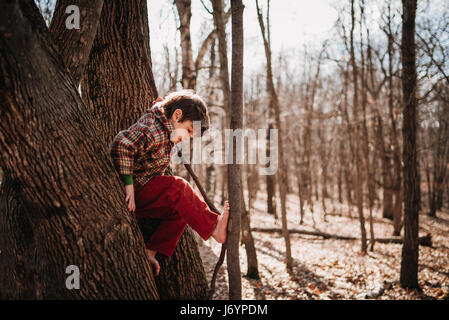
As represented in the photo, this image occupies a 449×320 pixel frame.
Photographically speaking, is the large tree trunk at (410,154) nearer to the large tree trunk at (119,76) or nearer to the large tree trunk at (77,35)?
the large tree trunk at (119,76)

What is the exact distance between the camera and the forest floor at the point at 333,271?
218 inches

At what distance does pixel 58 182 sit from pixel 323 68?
17409 millimetres

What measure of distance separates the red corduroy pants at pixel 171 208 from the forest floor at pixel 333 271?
12.8 feet

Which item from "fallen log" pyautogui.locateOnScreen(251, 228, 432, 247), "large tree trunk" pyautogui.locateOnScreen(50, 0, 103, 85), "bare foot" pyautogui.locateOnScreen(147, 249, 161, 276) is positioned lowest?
"fallen log" pyautogui.locateOnScreen(251, 228, 432, 247)

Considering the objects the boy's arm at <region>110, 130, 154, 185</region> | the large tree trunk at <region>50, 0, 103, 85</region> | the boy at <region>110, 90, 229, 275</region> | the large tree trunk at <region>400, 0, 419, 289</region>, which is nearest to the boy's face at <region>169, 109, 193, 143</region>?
the boy at <region>110, 90, 229, 275</region>

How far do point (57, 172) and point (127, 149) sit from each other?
0.43 meters

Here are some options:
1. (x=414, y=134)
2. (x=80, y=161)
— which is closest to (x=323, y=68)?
(x=414, y=134)

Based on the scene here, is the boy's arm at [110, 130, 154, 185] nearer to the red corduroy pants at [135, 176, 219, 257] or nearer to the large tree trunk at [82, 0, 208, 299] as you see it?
the red corduroy pants at [135, 176, 219, 257]

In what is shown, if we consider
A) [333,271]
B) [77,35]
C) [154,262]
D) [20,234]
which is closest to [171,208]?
[154,262]

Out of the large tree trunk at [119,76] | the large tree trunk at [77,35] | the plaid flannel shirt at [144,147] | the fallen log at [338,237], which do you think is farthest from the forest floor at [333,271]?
the large tree trunk at [77,35]

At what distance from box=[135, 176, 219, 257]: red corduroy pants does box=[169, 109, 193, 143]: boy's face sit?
29cm

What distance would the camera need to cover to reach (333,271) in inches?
265

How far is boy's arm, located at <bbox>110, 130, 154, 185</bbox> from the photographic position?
6.00ft
